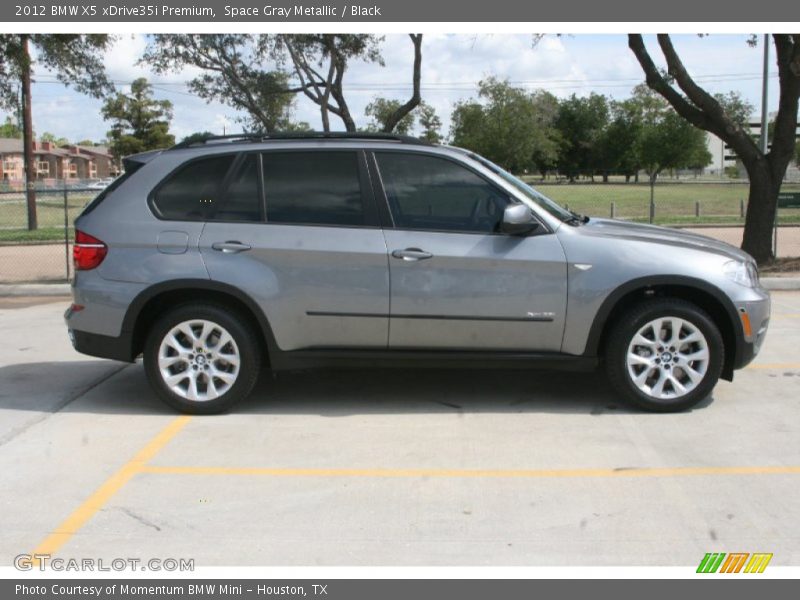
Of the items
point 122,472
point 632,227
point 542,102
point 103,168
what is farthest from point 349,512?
point 103,168

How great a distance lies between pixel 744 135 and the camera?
13.7 metres

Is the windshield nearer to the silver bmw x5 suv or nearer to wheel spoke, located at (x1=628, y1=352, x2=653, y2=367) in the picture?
the silver bmw x5 suv

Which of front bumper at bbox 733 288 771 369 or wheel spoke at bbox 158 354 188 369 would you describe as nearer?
front bumper at bbox 733 288 771 369

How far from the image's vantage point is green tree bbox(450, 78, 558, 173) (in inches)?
2377

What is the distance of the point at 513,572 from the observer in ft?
12.3

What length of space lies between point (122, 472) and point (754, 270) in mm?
4570

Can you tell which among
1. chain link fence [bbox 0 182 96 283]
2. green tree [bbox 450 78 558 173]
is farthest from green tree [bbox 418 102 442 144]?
chain link fence [bbox 0 182 96 283]

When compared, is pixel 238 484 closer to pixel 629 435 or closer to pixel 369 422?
pixel 369 422

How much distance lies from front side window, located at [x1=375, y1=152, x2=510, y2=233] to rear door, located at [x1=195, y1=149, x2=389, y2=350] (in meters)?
0.22

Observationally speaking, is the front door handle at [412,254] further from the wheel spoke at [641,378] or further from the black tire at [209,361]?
the wheel spoke at [641,378]

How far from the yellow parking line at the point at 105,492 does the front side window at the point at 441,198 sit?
2.11 meters

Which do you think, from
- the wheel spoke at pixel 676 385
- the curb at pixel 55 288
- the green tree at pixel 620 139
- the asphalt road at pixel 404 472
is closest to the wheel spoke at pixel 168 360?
the asphalt road at pixel 404 472

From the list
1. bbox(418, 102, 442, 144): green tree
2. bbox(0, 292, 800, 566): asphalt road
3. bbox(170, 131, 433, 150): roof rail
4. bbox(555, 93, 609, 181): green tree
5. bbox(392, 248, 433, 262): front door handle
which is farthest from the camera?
bbox(555, 93, 609, 181): green tree

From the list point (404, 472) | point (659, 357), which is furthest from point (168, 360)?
point (659, 357)
